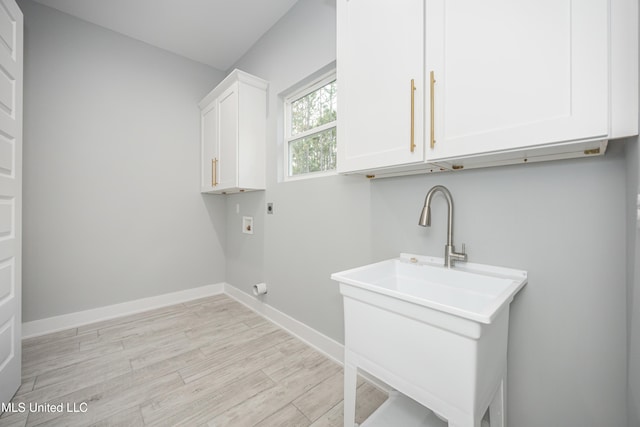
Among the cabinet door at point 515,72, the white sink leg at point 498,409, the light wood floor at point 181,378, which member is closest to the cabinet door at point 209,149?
the light wood floor at point 181,378

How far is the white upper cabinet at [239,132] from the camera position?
238cm

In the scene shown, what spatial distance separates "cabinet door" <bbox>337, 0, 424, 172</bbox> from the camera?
3.54ft

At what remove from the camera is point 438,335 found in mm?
827

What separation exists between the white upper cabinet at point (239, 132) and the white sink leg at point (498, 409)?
222 cm

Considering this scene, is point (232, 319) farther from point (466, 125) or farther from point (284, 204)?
point (466, 125)

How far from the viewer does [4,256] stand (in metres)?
1.39

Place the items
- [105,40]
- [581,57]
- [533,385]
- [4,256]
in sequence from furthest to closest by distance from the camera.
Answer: [105,40] → [4,256] → [533,385] → [581,57]

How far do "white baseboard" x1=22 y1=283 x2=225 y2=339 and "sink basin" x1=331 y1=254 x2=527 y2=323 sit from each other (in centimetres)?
258

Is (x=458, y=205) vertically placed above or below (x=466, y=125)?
below

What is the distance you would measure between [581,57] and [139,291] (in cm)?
358

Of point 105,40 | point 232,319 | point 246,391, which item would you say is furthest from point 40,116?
point 246,391

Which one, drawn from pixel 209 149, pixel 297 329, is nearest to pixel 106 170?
pixel 209 149

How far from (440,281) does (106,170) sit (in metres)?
3.10

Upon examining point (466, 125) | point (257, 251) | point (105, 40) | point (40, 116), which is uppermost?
point (105, 40)
